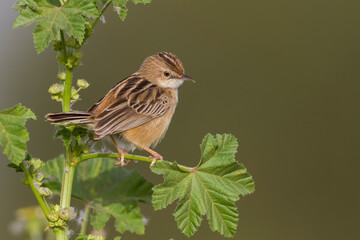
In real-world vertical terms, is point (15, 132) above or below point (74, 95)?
below

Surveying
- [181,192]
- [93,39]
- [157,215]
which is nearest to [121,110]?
[181,192]

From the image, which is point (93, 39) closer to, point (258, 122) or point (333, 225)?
point (258, 122)

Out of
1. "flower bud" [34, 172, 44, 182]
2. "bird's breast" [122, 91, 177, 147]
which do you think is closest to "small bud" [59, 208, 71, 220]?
"flower bud" [34, 172, 44, 182]

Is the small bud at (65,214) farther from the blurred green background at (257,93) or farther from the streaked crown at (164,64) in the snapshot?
the blurred green background at (257,93)

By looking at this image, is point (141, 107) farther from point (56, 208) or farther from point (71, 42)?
point (56, 208)

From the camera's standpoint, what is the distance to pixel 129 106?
15.6 ft

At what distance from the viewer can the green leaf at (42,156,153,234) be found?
4441mm

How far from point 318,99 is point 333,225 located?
3.34m

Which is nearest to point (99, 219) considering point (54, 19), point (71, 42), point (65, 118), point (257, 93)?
point (65, 118)

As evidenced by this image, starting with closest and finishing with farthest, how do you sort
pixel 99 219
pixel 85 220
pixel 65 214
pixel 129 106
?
1. pixel 65 214
2. pixel 85 220
3. pixel 99 219
4. pixel 129 106

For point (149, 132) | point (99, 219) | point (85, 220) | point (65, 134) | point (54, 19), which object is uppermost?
point (54, 19)

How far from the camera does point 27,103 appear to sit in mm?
13828

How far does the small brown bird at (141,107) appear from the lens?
448 cm

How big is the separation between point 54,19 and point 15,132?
64 centimetres
